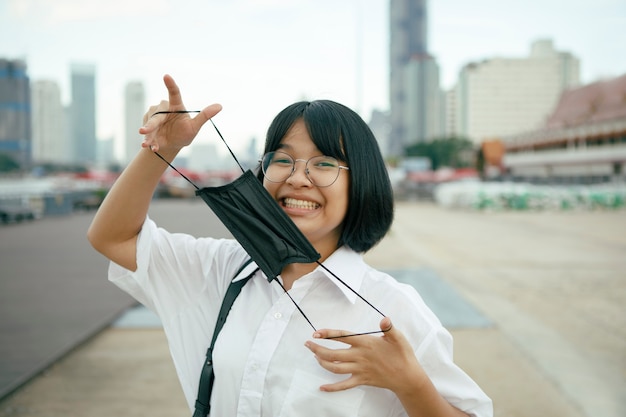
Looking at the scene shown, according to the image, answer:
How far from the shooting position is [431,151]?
91.1m

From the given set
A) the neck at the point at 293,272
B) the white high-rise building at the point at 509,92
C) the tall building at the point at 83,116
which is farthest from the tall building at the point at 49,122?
the white high-rise building at the point at 509,92

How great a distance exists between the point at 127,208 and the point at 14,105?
451 inches

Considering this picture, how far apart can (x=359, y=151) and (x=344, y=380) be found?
1.97 ft

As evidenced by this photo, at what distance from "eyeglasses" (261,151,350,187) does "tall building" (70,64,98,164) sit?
25540 mm

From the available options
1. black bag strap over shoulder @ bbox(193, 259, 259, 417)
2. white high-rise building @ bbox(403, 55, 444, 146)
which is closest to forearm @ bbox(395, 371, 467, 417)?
black bag strap over shoulder @ bbox(193, 259, 259, 417)

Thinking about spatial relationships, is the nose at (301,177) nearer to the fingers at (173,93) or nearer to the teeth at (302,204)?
the teeth at (302,204)

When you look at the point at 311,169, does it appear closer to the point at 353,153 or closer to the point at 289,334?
the point at 353,153

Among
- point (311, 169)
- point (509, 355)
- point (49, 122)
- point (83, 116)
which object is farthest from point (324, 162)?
point (49, 122)

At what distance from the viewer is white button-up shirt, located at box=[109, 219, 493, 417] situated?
1409mm

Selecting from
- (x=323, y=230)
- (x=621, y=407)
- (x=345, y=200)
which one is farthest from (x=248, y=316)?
(x=621, y=407)

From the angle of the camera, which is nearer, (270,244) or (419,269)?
(270,244)

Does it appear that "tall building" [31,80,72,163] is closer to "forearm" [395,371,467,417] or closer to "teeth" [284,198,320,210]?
"teeth" [284,198,320,210]

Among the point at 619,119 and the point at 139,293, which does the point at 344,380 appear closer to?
the point at 139,293

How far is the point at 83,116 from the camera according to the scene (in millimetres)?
37938
